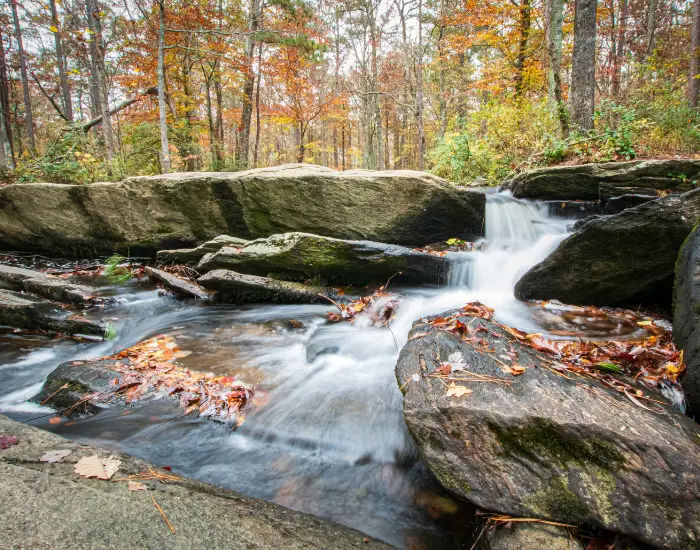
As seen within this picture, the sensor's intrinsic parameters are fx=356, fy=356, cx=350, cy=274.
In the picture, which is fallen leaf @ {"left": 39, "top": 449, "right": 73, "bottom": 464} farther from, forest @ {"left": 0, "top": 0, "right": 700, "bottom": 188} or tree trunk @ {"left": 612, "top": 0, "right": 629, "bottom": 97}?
tree trunk @ {"left": 612, "top": 0, "right": 629, "bottom": 97}

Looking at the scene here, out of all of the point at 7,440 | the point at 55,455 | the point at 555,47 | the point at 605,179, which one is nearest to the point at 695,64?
the point at 555,47

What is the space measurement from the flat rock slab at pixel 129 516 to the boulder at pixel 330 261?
161 inches

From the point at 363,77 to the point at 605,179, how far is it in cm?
1788

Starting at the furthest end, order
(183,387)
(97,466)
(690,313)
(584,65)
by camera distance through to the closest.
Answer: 1. (584,65)
2. (183,387)
3. (690,313)
4. (97,466)

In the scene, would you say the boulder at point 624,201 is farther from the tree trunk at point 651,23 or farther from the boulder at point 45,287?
the tree trunk at point 651,23

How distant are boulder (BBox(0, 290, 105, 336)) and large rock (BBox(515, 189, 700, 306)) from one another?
584 centimetres

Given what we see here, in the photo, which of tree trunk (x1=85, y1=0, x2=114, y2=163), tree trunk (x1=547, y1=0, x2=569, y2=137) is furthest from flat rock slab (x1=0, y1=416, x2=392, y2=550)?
tree trunk (x1=85, y1=0, x2=114, y2=163)

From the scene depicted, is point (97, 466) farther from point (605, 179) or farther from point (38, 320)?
point (605, 179)

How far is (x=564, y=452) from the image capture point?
1.75 meters

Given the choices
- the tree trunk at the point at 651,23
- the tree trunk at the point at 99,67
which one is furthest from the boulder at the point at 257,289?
the tree trunk at the point at 651,23

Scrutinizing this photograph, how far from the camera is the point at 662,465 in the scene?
1.63m

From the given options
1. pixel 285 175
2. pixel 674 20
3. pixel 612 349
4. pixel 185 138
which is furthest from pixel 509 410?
pixel 674 20

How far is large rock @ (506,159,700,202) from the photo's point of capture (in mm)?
6141

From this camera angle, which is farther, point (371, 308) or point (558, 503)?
point (371, 308)
